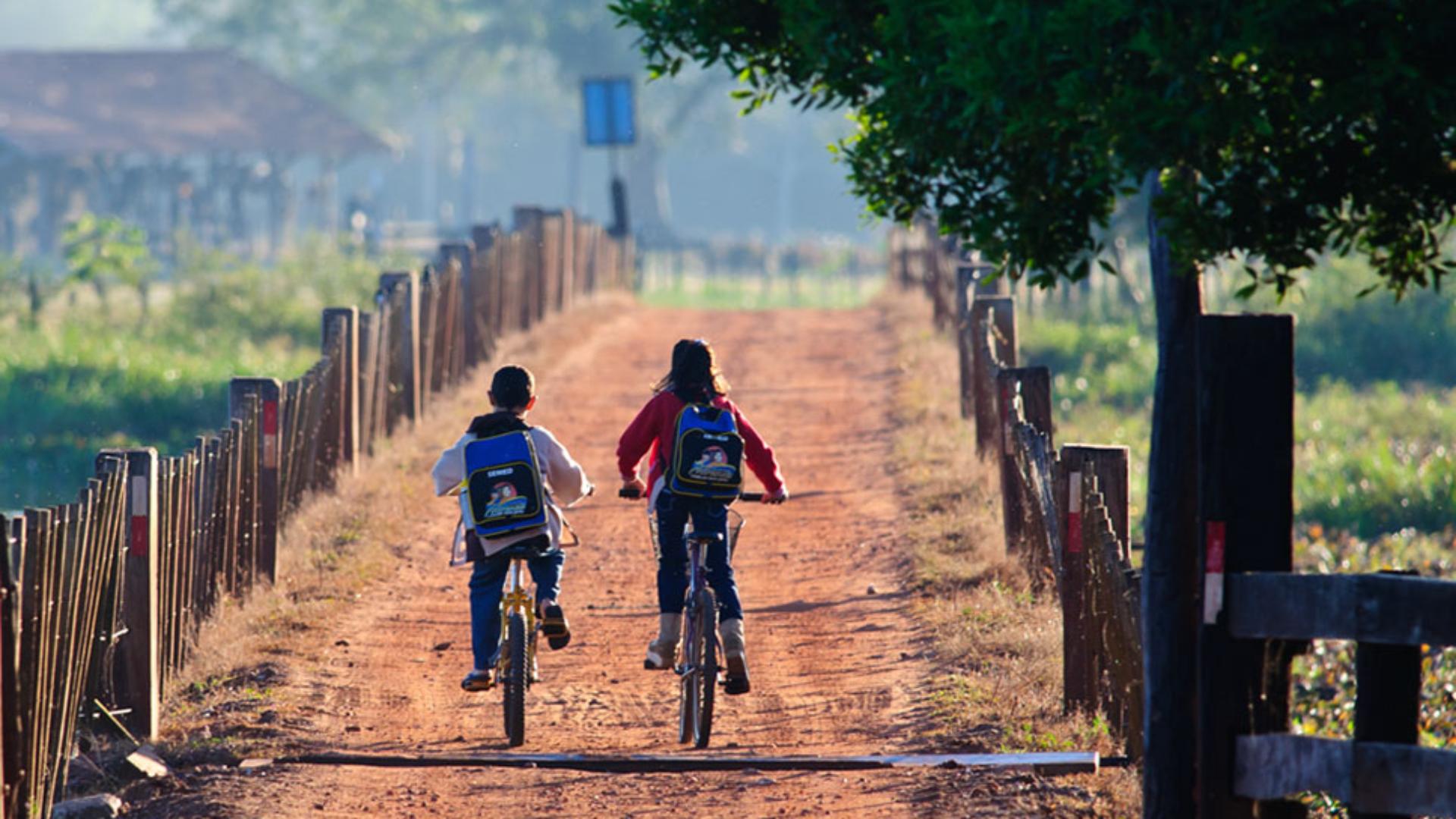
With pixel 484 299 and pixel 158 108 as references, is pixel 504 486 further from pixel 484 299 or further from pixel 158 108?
pixel 158 108

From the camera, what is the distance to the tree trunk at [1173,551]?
582cm

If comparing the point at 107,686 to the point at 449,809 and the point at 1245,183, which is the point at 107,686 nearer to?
the point at 449,809

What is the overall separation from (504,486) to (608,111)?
23.7m

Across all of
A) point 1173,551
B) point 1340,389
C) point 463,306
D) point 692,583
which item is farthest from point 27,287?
point 1173,551

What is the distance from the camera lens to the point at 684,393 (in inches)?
298

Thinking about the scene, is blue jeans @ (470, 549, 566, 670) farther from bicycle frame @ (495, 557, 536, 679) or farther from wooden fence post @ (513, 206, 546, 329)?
wooden fence post @ (513, 206, 546, 329)

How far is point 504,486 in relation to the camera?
7422 mm

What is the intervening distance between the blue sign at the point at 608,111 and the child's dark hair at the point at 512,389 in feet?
75.7

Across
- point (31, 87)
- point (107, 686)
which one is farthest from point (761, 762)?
point (31, 87)

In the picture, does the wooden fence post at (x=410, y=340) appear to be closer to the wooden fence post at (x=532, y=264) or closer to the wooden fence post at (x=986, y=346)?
the wooden fence post at (x=986, y=346)

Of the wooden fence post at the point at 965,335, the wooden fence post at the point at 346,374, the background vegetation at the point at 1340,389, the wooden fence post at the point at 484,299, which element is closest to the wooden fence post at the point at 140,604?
the wooden fence post at the point at 346,374

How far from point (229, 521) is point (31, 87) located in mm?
34863

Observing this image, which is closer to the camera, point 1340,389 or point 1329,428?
point 1329,428

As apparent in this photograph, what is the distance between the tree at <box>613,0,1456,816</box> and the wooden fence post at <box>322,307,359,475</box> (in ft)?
20.1
